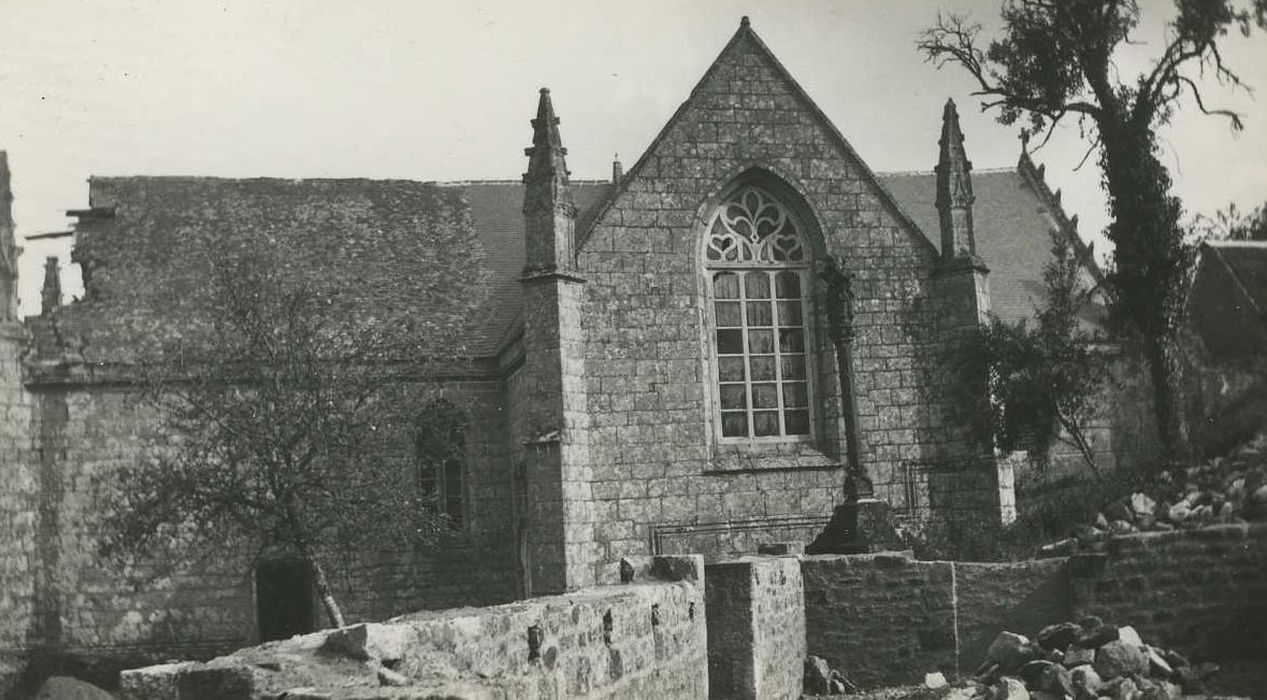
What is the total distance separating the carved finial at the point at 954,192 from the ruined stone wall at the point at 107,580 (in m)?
8.98

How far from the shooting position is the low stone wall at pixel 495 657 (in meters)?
5.31

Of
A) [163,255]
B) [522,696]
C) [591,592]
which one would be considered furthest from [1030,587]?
[163,255]

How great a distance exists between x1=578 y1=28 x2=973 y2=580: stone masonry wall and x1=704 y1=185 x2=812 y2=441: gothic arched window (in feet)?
0.79

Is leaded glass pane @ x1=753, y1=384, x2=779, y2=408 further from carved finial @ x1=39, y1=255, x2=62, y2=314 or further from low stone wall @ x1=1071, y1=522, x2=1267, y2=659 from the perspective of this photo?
carved finial @ x1=39, y1=255, x2=62, y2=314

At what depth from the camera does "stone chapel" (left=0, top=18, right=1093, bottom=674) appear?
19.0 meters

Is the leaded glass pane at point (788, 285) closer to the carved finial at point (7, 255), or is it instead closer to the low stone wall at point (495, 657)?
the low stone wall at point (495, 657)

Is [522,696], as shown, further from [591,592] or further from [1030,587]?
[1030,587]

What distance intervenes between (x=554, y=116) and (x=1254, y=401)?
33.0 feet

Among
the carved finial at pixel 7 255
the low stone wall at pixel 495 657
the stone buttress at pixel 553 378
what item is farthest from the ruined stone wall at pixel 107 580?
the low stone wall at pixel 495 657

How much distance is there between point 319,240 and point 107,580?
7.10 meters

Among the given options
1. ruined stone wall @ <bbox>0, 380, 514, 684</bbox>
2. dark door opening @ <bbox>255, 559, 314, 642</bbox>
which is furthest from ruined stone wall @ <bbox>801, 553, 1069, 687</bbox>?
dark door opening @ <bbox>255, 559, 314, 642</bbox>

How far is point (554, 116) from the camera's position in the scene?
19312 millimetres

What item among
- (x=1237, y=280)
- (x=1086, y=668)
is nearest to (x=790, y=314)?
(x=1237, y=280)

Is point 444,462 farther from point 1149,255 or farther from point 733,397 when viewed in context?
point 1149,255
